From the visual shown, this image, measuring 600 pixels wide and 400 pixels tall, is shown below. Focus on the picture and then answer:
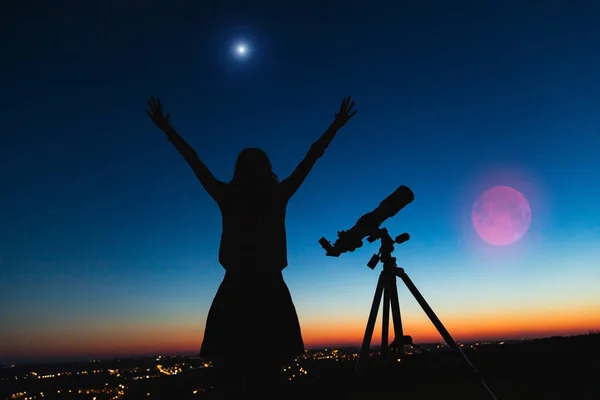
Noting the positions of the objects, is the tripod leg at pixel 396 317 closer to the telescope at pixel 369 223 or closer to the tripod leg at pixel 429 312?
the tripod leg at pixel 429 312

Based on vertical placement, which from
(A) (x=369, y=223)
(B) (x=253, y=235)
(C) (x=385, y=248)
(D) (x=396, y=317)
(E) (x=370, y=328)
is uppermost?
(A) (x=369, y=223)

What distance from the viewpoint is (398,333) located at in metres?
4.41

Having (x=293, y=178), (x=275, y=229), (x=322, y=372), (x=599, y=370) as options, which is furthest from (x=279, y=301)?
(x=322, y=372)

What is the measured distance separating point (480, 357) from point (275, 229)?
6.54m

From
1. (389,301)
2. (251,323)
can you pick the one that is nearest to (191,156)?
(251,323)

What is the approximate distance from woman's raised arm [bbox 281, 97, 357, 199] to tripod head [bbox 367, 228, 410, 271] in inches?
82.1

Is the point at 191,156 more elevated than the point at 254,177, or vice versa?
the point at 191,156

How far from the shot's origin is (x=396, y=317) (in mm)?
4379

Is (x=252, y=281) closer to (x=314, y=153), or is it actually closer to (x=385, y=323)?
(x=314, y=153)

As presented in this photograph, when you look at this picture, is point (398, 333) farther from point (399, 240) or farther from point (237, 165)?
point (237, 165)

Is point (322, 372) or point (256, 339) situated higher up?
point (256, 339)

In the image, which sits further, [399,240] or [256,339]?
[399,240]

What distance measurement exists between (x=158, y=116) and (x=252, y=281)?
1.70 metres

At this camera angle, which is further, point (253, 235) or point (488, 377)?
point (488, 377)
